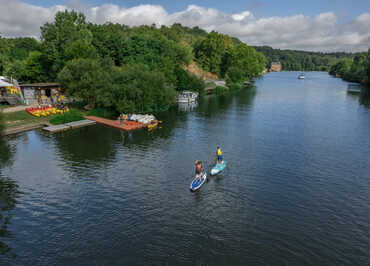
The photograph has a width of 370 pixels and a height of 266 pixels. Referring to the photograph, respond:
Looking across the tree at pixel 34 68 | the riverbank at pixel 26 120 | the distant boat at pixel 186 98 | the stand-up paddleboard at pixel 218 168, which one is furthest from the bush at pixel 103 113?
the stand-up paddleboard at pixel 218 168

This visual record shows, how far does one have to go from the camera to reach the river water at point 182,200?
18109 millimetres

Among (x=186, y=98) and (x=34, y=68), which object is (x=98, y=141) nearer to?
(x=186, y=98)

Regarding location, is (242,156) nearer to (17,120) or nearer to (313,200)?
(313,200)

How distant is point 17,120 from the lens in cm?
5000

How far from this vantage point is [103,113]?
57.9m

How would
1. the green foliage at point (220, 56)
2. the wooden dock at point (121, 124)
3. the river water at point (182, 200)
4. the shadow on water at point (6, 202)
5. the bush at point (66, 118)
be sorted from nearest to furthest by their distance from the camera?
1. the river water at point (182, 200)
2. the shadow on water at point (6, 202)
3. the wooden dock at point (121, 124)
4. the bush at point (66, 118)
5. the green foliage at point (220, 56)

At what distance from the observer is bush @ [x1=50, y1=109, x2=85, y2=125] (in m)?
50.5

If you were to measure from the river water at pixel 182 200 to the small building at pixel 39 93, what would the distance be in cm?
2340

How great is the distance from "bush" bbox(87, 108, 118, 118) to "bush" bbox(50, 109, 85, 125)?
438cm

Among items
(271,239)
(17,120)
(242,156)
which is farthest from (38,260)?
(17,120)

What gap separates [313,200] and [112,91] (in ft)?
145

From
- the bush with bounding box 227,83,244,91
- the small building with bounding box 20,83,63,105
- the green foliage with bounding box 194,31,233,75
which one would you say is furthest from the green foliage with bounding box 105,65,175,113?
the green foliage with bounding box 194,31,233,75

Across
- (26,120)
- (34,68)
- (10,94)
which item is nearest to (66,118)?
(26,120)

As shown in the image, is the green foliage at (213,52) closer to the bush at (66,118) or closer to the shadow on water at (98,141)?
the shadow on water at (98,141)
